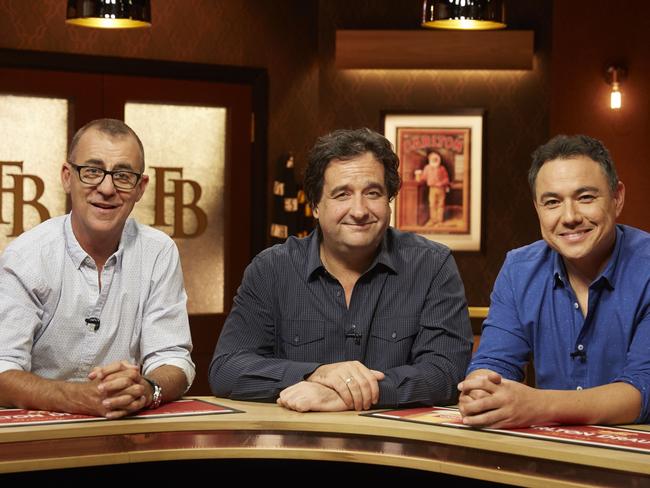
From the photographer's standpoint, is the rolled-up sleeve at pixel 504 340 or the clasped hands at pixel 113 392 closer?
the clasped hands at pixel 113 392

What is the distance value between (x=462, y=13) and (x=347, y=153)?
1.78m

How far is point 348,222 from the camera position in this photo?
316cm

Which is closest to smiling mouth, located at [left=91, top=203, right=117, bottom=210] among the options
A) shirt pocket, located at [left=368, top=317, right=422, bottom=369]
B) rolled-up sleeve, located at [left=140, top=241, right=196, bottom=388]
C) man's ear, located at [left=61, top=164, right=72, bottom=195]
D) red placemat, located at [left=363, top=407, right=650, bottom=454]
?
man's ear, located at [left=61, top=164, right=72, bottom=195]

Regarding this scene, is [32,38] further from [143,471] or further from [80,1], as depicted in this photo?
[143,471]

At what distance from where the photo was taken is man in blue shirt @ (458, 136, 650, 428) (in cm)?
286

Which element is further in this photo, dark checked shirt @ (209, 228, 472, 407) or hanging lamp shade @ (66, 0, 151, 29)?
hanging lamp shade @ (66, 0, 151, 29)

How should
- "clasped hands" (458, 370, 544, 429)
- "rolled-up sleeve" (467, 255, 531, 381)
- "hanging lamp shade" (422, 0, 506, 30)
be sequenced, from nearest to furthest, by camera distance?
"clasped hands" (458, 370, 544, 429) < "rolled-up sleeve" (467, 255, 531, 381) < "hanging lamp shade" (422, 0, 506, 30)

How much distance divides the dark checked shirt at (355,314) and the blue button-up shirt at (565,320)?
186 mm

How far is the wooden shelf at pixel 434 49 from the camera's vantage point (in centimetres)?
733

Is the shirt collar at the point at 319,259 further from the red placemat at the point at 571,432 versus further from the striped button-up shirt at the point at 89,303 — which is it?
the red placemat at the point at 571,432

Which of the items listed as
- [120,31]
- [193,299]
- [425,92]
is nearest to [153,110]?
[120,31]

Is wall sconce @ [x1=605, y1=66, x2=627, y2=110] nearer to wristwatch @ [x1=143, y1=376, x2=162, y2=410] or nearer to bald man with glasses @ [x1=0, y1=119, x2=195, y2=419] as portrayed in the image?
bald man with glasses @ [x1=0, y1=119, x2=195, y2=419]

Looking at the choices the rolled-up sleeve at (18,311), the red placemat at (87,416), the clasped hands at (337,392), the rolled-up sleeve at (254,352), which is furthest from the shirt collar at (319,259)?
the rolled-up sleeve at (18,311)

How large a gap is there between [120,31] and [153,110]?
1.79ft
